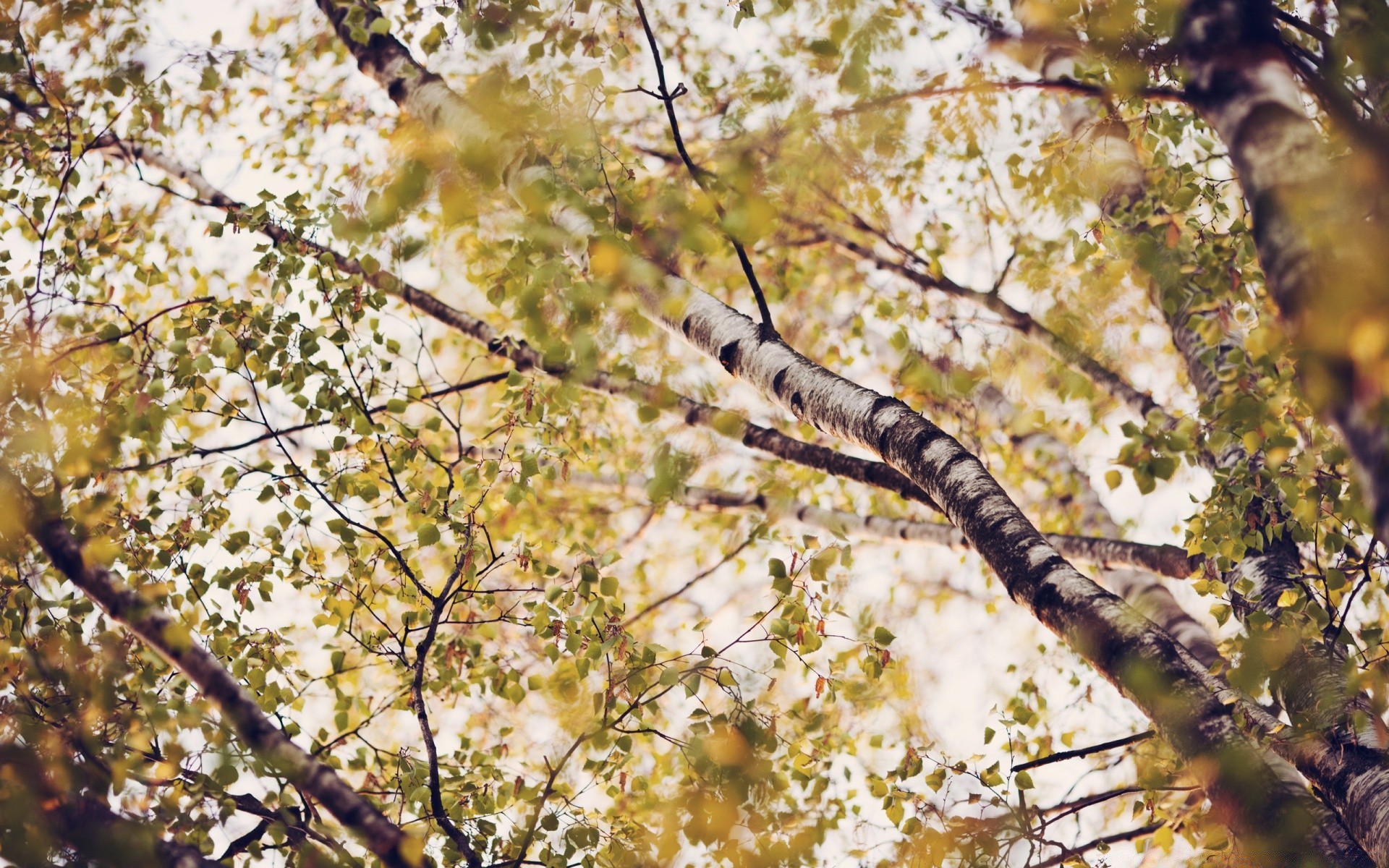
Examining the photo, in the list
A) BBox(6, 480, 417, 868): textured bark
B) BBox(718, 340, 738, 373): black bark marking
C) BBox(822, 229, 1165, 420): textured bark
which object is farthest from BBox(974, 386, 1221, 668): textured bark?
BBox(6, 480, 417, 868): textured bark

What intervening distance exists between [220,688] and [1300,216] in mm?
2574

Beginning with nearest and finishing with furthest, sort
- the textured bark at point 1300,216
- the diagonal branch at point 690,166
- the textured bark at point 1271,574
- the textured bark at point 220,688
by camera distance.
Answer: the textured bark at point 1300,216 → the textured bark at point 220,688 → the textured bark at point 1271,574 → the diagonal branch at point 690,166

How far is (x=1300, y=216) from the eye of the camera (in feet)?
4.63

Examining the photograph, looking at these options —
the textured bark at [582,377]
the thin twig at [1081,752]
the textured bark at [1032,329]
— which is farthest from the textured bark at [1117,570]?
the textured bark at [582,377]

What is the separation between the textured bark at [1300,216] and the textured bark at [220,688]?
2.03m

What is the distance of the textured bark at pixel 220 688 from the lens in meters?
1.77

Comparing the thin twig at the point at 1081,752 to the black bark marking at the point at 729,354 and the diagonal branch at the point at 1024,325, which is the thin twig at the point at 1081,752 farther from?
the diagonal branch at the point at 1024,325

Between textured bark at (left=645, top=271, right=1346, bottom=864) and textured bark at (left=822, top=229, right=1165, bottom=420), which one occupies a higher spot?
textured bark at (left=822, top=229, right=1165, bottom=420)

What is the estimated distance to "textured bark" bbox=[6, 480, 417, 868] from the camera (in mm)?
1771

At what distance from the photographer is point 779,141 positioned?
4152 mm

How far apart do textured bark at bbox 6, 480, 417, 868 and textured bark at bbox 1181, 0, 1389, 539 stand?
2028 millimetres

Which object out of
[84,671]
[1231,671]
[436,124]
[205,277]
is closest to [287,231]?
[436,124]

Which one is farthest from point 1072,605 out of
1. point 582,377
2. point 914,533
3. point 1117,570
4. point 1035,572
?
point 1117,570

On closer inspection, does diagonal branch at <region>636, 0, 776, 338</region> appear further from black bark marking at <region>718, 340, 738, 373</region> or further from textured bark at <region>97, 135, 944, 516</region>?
textured bark at <region>97, 135, 944, 516</region>
